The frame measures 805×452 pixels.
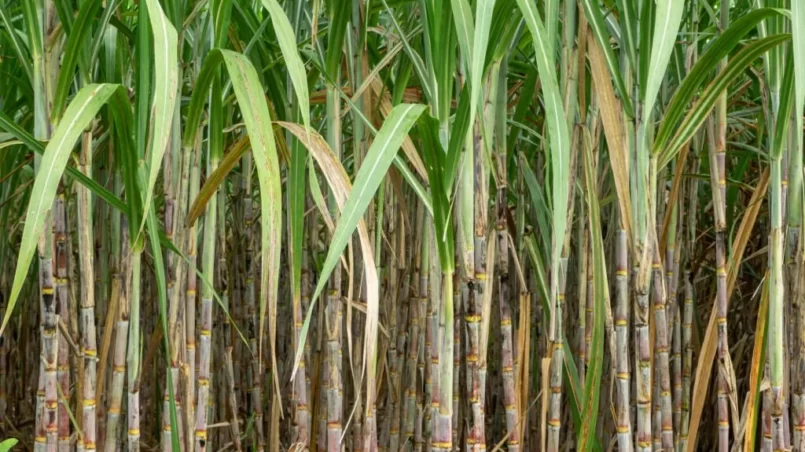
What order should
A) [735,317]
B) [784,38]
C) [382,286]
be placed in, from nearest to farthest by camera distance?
[784,38] → [382,286] → [735,317]

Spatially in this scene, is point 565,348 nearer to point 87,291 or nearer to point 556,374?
point 556,374

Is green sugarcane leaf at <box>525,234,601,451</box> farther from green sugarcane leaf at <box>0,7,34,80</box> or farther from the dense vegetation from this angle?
green sugarcane leaf at <box>0,7,34,80</box>

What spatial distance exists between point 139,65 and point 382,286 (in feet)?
2.59

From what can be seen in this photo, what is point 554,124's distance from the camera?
89cm

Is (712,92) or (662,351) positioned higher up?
(712,92)

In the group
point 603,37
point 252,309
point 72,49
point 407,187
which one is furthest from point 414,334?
point 72,49

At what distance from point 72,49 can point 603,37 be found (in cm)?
64

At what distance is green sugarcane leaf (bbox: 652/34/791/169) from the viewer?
1026mm

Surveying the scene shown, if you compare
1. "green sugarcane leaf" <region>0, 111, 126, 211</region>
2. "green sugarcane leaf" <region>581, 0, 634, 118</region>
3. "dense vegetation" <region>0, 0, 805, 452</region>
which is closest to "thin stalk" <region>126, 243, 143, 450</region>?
"dense vegetation" <region>0, 0, 805, 452</region>

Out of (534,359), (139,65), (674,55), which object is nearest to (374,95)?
(139,65)

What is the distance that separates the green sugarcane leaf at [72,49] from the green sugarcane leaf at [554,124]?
49cm

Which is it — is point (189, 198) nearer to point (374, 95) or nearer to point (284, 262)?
point (374, 95)

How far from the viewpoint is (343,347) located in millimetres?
1591

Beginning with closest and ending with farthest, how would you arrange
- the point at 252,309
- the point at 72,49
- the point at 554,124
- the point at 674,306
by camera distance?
the point at 554,124 < the point at 72,49 < the point at 674,306 < the point at 252,309
